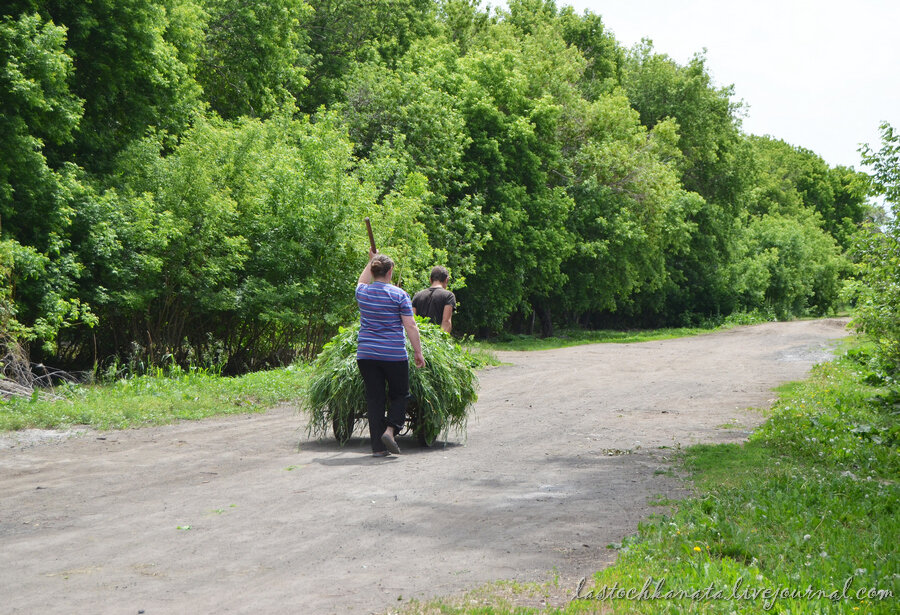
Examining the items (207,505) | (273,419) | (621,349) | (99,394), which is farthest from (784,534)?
(621,349)

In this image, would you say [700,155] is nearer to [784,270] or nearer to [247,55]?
[784,270]

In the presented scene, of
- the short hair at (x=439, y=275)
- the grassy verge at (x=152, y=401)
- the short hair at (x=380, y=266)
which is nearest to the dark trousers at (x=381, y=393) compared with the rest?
the short hair at (x=380, y=266)

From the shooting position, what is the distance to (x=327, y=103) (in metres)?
38.6

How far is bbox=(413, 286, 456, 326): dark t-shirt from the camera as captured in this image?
11828mm

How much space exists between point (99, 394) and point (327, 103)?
26.1m

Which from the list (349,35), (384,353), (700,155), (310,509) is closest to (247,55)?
(349,35)

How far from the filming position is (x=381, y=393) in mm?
9781

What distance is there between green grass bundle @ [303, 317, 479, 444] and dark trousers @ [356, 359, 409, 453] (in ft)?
1.31

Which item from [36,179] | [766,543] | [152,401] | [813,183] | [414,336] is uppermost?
[813,183]

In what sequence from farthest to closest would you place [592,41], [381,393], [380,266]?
[592,41], [380,266], [381,393]

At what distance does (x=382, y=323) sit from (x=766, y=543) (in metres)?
5.07

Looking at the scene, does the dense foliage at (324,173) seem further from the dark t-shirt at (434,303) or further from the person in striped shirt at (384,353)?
the person in striped shirt at (384,353)

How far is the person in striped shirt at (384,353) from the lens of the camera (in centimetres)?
967

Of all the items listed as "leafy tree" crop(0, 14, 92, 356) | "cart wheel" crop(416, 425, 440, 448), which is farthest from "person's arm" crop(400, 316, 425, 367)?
"leafy tree" crop(0, 14, 92, 356)
